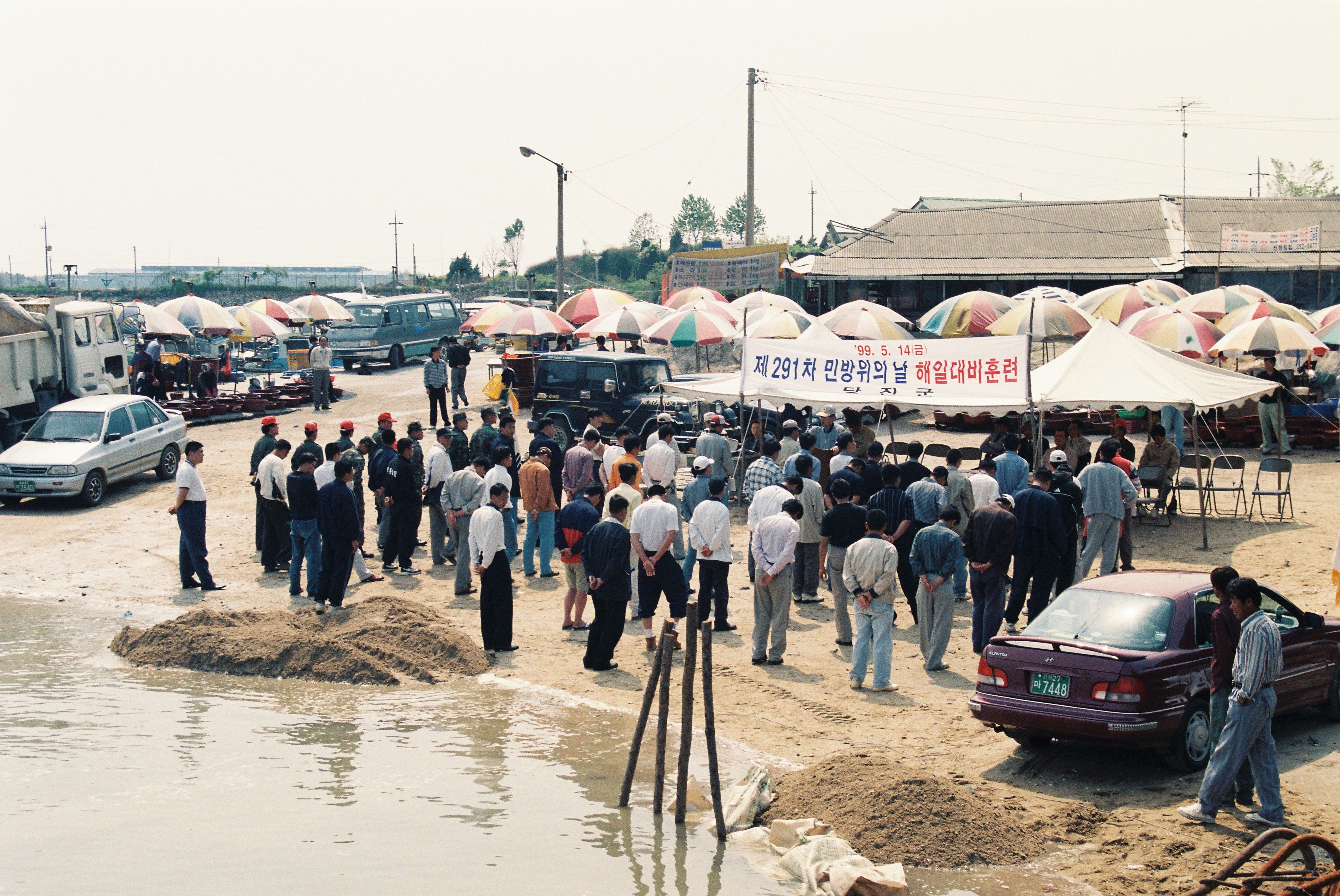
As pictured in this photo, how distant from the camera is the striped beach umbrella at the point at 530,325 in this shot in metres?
25.5

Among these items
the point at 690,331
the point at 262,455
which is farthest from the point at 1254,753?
the point at 690,331

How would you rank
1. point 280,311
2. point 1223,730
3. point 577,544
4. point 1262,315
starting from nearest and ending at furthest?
point 1223,730 < point 577,544 < point 1262,315 < point 280,311

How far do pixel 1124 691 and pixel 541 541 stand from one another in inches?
324

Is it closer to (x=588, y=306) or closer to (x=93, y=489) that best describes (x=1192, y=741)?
(x=93, y=489)

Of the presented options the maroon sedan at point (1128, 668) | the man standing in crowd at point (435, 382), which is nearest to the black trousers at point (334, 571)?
the maroon sedan at point (1128, 668)

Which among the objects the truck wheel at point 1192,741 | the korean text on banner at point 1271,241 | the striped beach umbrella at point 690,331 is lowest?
the truck wheel at point 1192,741

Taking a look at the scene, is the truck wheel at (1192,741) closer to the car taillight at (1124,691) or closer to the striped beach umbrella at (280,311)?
the car taillight at (1124,691)

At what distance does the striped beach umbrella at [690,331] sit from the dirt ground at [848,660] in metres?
7.27

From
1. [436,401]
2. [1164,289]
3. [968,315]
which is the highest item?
[1164,289]

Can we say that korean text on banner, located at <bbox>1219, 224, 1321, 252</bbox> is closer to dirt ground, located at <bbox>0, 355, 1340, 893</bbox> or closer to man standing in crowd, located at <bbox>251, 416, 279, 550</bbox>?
dirt ground, located at <bbox>0, 355, 1340, 893</bbox>

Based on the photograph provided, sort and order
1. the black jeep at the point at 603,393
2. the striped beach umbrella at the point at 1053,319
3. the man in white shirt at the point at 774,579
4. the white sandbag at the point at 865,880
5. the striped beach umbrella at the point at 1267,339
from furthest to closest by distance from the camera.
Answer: the black jeep at the point at 603,393, the striped beach umbrella at the point at 1053,319, the striped beach umbrella at the point at 1267,339, the man in white shirt at the point at 774,579, the white sandbag at the point at 865,880

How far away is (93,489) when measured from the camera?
18844 mm

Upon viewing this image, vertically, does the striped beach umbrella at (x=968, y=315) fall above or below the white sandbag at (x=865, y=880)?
above

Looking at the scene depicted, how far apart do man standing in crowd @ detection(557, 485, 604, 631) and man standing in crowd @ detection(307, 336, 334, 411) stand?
16296 mm
